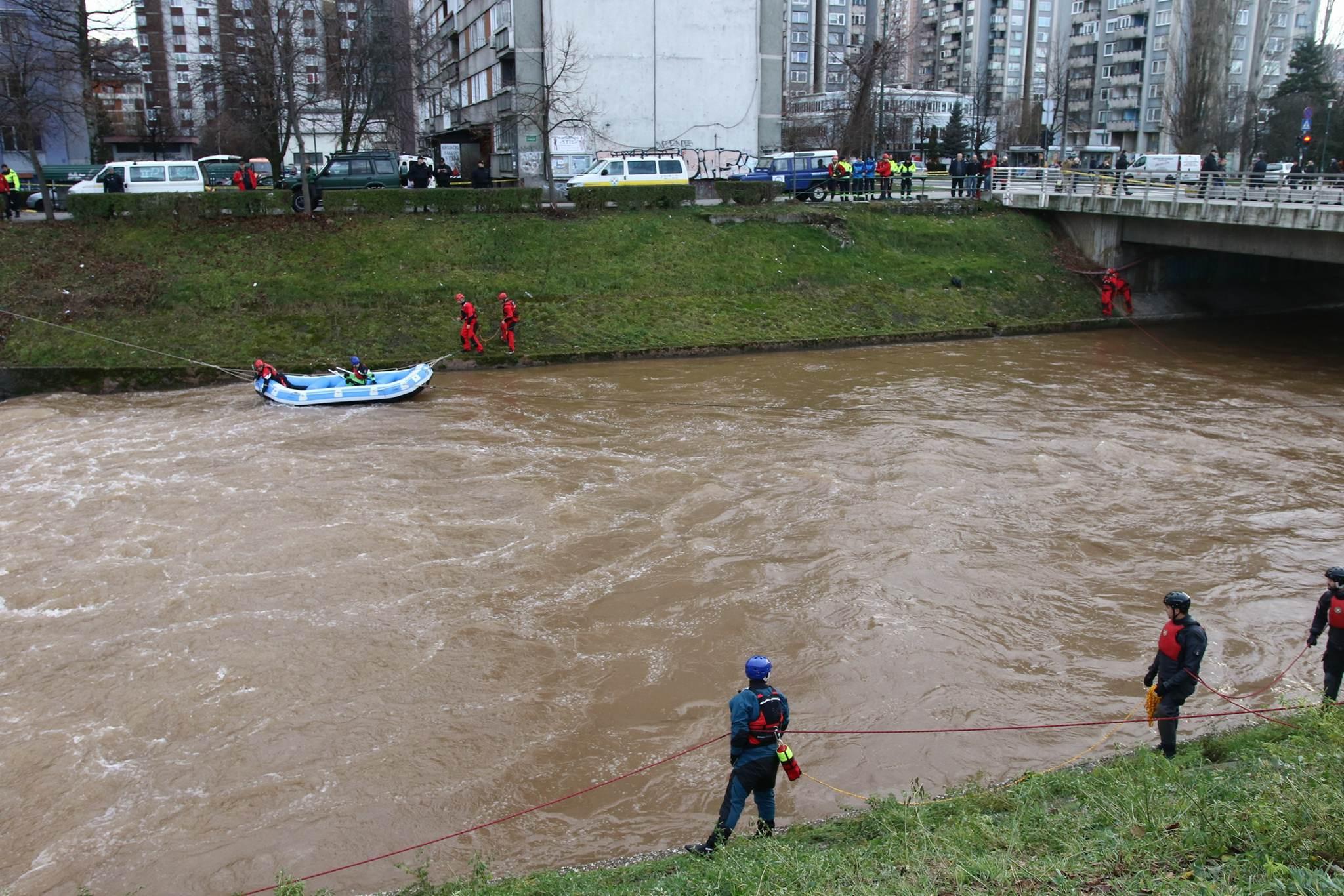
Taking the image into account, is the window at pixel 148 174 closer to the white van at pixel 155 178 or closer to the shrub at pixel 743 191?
the white van at pixel 155 178

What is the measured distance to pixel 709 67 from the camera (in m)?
40.7

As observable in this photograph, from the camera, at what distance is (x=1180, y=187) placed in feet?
95.1

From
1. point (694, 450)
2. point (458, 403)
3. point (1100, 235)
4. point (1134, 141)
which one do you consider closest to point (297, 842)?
point (694, 450)

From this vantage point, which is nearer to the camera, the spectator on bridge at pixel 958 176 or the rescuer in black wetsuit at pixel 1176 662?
the rescuer in black wetsuit at pixel 1176 662

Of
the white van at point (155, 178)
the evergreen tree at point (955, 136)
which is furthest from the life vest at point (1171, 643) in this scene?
the evergreen tree at point (955, 136)

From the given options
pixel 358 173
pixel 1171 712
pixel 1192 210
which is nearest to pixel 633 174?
pixel 358 173

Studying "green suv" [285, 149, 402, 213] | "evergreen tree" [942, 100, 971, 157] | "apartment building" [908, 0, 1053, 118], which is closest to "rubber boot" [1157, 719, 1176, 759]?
"green suv" [285, 149, 402, 213]

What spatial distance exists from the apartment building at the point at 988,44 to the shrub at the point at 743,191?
6704 centimetres

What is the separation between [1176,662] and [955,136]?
204 feet

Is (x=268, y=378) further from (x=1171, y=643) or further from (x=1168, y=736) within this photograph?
(x=1168, y=736)

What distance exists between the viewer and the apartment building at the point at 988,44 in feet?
310

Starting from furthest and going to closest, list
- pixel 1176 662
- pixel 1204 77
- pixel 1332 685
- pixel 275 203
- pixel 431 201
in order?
pixel 1204 77
pixel 431 201
pixel 275 203
pixel 1332 685
pixel 1176 662

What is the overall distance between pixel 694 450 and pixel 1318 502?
979 centimetres

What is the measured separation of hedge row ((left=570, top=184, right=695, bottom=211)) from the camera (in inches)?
1209
